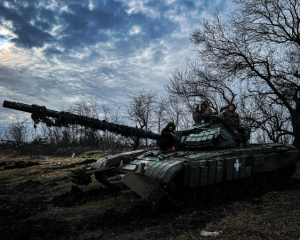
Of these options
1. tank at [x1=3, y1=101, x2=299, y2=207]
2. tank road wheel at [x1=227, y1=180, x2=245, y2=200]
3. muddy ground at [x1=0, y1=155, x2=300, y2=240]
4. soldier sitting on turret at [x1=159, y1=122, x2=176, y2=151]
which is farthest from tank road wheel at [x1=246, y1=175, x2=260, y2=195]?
soldier sitting on turret at [x1=159, y1=122, x2=176, y2=151]

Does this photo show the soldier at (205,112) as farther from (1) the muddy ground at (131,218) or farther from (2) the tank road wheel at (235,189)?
(1) the muddy ground at (131,218)

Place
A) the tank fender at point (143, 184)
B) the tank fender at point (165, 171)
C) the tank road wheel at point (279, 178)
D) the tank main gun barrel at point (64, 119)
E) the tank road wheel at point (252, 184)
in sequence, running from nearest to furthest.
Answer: the tank fender at point (165, 171), the tank fender at point (143, 184), the tank main gun barrel at point (64, 119), the tank road wheel at point (252, 184), the tank road wheel at point (279, 178)

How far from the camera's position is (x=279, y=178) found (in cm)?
973

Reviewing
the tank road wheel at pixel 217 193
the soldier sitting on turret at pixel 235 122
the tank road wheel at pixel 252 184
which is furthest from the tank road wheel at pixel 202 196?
the soldier sitting on turret at pixel 235 122

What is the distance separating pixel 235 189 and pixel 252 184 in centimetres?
115

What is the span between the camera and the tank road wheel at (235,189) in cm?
741

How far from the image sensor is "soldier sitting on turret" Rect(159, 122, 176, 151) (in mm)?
7761

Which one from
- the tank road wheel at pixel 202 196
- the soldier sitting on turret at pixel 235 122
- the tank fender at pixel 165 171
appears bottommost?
the tank road wheel at pixel 202 196

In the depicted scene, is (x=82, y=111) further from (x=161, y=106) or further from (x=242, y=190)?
Result: (x=242, y=190)

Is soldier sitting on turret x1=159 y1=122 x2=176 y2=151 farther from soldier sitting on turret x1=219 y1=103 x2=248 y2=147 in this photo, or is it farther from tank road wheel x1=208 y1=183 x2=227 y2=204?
soldier sitting on turret x1=219 y1=103 x2=248 y2=147

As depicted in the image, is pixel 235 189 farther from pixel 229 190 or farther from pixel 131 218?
pixel 131 218

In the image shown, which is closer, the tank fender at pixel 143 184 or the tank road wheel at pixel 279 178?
the tank fender at pixel 143 184

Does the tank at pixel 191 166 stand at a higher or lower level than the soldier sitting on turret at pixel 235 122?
lower

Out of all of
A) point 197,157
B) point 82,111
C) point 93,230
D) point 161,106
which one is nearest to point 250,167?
point 197,157
